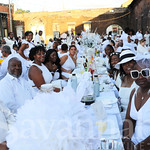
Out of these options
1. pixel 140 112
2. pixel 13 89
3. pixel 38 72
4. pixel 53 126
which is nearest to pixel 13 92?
pixel 13 89

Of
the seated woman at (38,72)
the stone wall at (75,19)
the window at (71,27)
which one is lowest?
the seated woman at (38,72)

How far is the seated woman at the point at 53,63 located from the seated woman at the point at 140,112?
2.41 metres

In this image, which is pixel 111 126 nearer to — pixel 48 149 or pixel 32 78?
pixel 48 149

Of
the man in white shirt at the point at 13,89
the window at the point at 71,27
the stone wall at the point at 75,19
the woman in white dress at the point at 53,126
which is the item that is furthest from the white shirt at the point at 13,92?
the window at the point at 71,27

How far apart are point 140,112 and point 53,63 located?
9.48 feet

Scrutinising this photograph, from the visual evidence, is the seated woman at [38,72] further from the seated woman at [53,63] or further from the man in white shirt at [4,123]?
the man in white shirt at [4,123]

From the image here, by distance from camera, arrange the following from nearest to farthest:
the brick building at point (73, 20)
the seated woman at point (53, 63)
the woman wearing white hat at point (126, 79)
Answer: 1. the woman wearing white hat at point (126, 79)
2. the seated woman at point (53, 63)
3. the brick building at point (73, 20)

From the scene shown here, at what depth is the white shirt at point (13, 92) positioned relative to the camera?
201 centimetres

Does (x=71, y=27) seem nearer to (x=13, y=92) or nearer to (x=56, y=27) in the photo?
(x=56, y=27)

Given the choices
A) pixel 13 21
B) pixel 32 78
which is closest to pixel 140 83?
pixel 32 78

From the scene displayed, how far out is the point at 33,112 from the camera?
73 centimetres

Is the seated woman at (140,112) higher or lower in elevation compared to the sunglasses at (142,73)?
lower

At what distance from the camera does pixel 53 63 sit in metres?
4.21

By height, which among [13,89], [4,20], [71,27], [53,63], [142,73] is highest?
[4,20]
